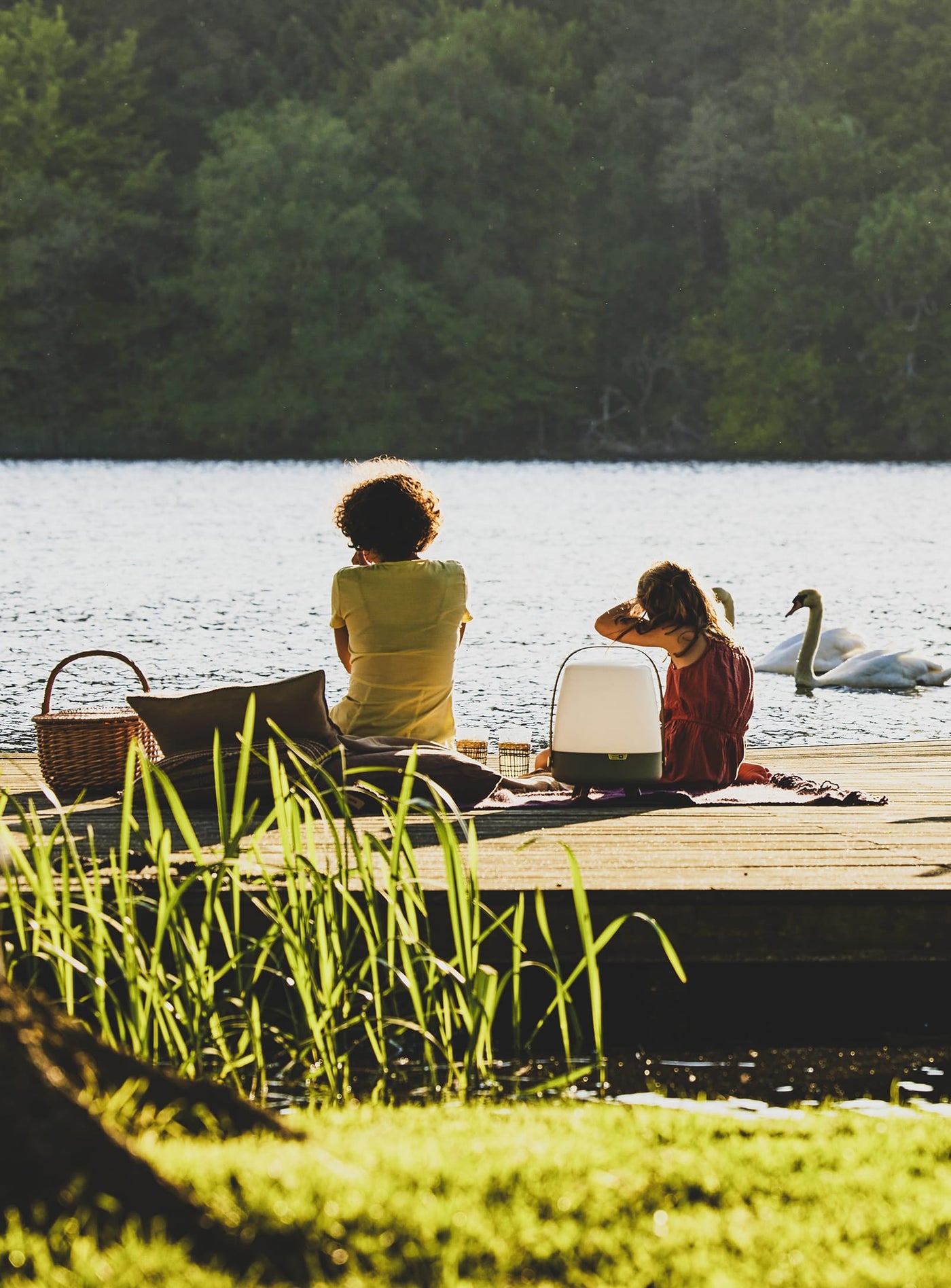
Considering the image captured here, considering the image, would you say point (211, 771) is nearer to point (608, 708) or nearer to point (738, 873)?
point (608, 708)

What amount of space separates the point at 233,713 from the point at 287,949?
173 cm

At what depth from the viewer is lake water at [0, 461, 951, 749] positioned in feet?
43.4

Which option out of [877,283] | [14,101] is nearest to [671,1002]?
[877,283]

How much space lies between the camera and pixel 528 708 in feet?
40.0

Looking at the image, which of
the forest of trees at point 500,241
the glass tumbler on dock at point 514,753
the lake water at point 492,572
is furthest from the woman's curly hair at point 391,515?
the forest of trees at point 500,241

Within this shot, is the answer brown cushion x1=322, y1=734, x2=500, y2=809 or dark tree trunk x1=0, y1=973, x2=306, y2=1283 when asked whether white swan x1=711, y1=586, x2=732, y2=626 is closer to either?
brown cushion x1=322, y1=734, x2=500, y2=809

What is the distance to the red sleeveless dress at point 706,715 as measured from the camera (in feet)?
19.2

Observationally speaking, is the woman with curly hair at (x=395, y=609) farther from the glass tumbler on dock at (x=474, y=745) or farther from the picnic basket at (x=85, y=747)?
the picnic basket at (x=85, y=747)

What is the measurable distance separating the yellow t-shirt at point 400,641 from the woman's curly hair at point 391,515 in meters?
0.06

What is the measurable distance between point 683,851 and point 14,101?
57515 millimetres

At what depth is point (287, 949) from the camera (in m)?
3.53

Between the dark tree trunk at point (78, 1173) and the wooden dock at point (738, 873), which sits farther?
the wooden dock at point (738, 873)

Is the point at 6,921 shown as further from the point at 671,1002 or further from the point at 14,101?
the point at 14,101

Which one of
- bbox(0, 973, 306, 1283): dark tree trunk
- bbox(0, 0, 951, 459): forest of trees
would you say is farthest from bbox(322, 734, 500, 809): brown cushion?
bbox(0, 0, 951, 459): forest of trees
